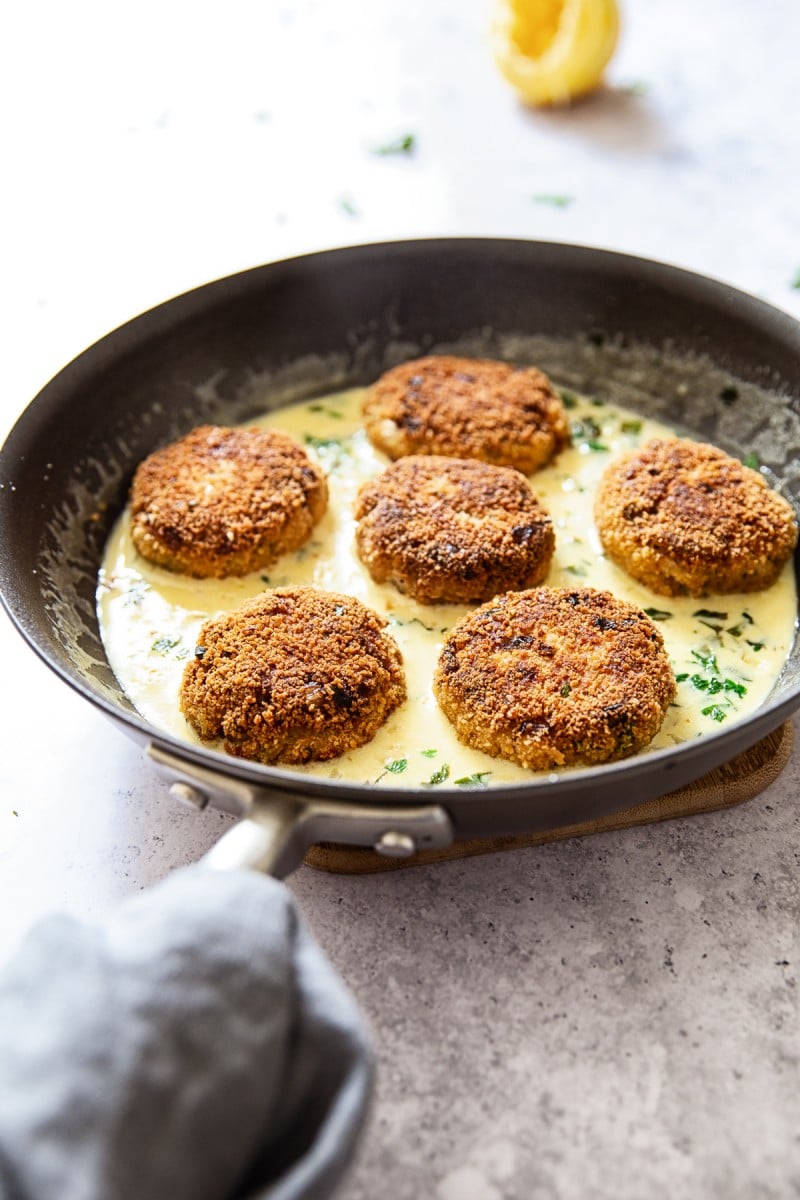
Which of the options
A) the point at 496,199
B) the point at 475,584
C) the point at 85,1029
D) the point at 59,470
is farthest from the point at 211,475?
the point at 496,199

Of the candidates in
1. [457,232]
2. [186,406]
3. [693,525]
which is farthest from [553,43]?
[693,525]

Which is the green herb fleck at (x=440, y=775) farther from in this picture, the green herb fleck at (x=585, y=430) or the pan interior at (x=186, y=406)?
the green herb fleck at (x=585, y=430)

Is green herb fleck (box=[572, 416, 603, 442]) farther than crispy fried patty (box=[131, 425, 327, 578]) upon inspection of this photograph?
Yes

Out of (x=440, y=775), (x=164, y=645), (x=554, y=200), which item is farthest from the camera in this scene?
(x=554, y=200)

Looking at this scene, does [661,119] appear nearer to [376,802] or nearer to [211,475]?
[211,475]

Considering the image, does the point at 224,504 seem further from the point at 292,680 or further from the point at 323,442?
the point at 292,680

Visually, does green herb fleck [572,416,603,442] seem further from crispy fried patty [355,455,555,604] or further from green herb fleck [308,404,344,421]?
green herb fleck [308,404,344,421]

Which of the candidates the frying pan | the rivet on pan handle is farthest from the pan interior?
the rivet on pan handle
